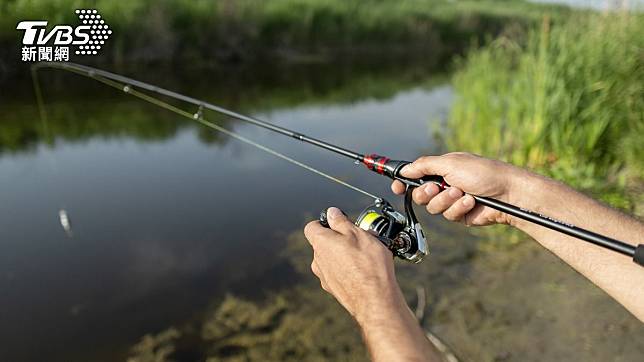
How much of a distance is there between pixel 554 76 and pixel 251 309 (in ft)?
11.8

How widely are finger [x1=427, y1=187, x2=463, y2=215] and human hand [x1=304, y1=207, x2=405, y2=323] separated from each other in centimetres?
57

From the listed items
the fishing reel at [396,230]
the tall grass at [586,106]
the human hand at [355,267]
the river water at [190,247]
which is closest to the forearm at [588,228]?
the fishing reel at [396,230]

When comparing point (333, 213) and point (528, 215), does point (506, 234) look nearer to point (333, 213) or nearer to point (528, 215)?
point (528, 215)

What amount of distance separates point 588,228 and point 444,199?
50 centimetres

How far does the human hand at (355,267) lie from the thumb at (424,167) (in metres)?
0.56

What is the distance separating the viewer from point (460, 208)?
1869 mm

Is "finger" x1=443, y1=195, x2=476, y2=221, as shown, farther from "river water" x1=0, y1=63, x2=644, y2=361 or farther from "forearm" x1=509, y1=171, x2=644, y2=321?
"river water" x1=0, y1=63, x2=644, y2=361

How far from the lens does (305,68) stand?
46.8 feet

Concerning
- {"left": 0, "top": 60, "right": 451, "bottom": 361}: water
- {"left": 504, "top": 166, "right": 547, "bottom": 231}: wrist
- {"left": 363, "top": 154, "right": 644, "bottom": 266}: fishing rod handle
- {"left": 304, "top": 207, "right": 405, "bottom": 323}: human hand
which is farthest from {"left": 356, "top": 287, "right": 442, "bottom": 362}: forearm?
{"left": 0, "top": 60, "right": 451, "bottom": 361}: water

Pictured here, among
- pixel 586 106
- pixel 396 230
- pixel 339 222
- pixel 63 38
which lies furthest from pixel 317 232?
pixel 63 38

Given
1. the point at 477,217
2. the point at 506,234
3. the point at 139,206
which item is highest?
the point at 477,217

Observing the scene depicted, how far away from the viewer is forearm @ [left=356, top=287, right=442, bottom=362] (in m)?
1.13

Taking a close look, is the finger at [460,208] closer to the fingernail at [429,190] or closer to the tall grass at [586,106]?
the fingernail at [429,190]

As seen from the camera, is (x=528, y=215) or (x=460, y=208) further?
(x=460, y=208)
